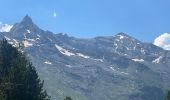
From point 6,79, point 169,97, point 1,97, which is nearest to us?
point 1,97

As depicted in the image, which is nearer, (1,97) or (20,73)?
(1,97)

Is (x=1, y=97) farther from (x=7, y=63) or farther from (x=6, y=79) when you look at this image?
(x=7, y=63)

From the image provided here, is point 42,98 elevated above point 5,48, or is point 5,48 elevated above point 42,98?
point 5,48

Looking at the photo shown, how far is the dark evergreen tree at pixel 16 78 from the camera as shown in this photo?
63.0m

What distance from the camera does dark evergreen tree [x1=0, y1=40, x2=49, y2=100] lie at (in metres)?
63.0

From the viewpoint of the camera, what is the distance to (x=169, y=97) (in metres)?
105

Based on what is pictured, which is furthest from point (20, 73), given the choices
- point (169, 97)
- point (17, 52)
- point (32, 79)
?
point (169, 97)

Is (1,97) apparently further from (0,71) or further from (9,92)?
(0,71)

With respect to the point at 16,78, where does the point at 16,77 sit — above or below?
above

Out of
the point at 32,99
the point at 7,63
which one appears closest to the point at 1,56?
the point at 7,63

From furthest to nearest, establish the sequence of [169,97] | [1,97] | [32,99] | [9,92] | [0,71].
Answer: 1. [169,97]
2. [0,71]
3. [32,99]
4. [9,92]
5. [1,97]

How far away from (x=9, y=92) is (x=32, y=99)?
8.98 metres

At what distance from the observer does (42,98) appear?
75500 mm

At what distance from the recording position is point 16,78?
68000 mm
